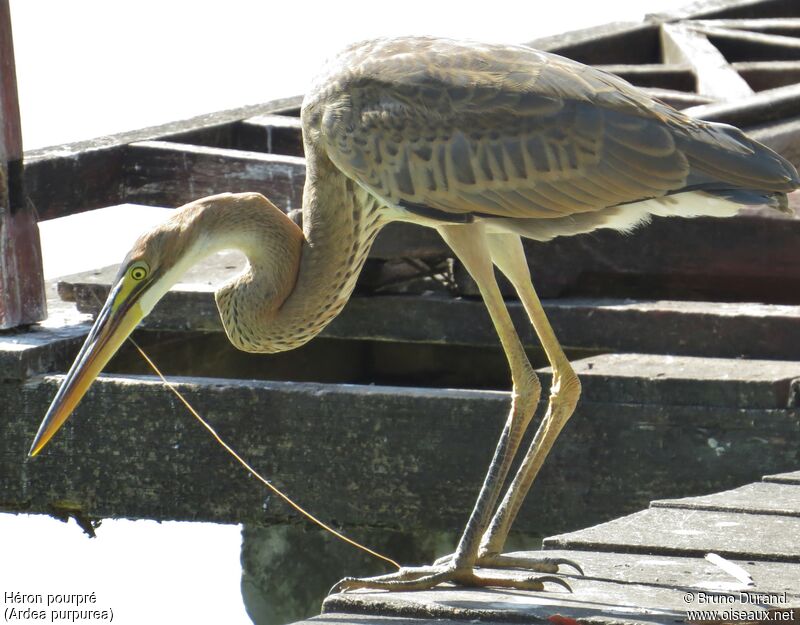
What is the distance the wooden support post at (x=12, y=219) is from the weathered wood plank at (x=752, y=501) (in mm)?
3056

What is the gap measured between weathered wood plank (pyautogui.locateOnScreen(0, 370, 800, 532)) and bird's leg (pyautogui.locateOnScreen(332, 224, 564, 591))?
688 mm

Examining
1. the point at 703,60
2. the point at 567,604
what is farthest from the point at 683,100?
the point at 567,604

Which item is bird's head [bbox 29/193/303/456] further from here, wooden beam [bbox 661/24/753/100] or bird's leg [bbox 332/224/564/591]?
wooden beam [bbox 661/24/753/100]

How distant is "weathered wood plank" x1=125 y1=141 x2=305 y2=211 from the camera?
22.5 feet

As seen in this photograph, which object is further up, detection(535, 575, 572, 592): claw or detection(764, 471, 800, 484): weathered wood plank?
detection(535, 575, 572, 592): claw

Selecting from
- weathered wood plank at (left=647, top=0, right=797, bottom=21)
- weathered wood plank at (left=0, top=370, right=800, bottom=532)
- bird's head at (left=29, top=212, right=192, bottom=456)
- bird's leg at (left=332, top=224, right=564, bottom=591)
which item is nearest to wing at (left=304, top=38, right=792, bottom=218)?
bird's leg at (left=332, top=224, right=564, bottom=591)

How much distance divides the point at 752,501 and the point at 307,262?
166 cm

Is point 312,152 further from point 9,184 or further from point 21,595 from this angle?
point 21,595

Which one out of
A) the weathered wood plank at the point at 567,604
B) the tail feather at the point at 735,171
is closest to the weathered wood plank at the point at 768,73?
the tail feather at the point at 735,171

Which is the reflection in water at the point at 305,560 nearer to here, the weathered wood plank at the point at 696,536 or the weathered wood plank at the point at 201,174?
the weathered wood plank at the point at 201,174

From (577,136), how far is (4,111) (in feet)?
9.16

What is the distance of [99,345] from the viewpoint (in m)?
5.02

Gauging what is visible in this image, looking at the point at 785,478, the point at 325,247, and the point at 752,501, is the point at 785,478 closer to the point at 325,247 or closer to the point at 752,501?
the point at 752,501

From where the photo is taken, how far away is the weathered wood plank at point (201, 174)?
684 cm
